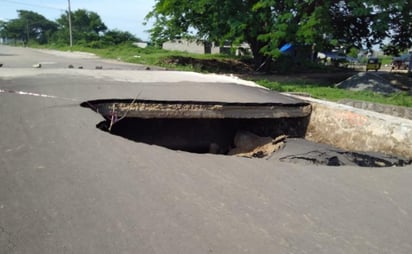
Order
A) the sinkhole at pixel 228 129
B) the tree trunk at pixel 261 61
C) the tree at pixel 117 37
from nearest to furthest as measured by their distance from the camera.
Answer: the sinkhole at pixel 228 129
the tree trunk at pixel 261 61
the tree at pixel 117 37

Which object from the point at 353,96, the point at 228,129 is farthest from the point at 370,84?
the point at 228,129

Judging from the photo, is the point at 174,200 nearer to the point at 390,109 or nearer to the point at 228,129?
the point at 228,129

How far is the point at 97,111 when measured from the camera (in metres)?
4.90

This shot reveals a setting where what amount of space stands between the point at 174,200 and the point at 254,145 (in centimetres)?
403

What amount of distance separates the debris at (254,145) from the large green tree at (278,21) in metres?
8.97

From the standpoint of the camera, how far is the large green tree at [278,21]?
14.1 metres

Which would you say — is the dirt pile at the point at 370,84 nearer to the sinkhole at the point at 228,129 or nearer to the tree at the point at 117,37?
the sinkhole at the point at 228,129

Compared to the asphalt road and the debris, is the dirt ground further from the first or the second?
the asphalt road

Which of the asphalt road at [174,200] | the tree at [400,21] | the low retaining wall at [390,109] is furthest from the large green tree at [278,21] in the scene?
the asphalt road at [174,200]

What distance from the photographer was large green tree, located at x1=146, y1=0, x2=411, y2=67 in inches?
556

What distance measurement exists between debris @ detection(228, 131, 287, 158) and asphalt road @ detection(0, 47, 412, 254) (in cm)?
203

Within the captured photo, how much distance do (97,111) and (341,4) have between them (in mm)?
16720

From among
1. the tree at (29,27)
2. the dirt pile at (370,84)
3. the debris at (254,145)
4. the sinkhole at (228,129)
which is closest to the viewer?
the sinkhole at (228,129)

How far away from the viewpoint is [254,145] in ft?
20.7
